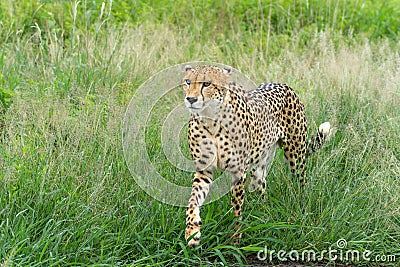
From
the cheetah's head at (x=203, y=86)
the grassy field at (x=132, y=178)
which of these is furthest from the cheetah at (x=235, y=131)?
the grassy field at (x=132, y=178)

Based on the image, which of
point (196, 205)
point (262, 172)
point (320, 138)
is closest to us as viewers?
point (196, 205)

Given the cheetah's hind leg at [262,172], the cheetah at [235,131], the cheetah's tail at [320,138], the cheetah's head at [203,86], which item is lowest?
the cheetah's hind leg at [262,172]

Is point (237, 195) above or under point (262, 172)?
above

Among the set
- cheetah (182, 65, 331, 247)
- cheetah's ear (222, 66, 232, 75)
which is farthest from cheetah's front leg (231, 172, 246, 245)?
cheetah's ear (222, 66, 232, 75)

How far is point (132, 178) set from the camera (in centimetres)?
412

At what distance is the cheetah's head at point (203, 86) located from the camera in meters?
3.61

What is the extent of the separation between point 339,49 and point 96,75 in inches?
103

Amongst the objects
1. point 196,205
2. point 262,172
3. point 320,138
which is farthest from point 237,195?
point 320,138

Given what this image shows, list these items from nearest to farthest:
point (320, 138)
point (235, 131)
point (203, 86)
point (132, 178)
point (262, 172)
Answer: point (203, 86) < point (235, 131) < point (132, 178) < point (262, 172) < point (320, 138)

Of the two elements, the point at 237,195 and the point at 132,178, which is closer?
the point at 237,195

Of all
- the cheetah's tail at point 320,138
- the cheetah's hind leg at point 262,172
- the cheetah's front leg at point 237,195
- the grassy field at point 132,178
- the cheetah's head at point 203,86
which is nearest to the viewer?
the cheetah's head at point 203,86

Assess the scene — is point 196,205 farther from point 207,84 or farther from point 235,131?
point 207,84

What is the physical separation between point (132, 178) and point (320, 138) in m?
1.31

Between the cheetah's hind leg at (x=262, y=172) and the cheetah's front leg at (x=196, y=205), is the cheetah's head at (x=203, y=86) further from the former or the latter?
the cheetah's hind leg at (x=262, y=172)
